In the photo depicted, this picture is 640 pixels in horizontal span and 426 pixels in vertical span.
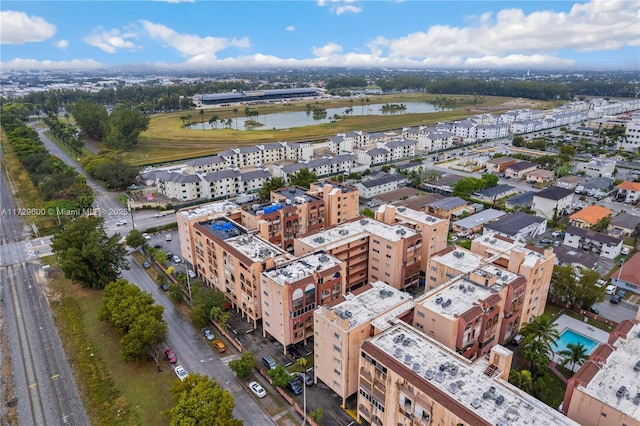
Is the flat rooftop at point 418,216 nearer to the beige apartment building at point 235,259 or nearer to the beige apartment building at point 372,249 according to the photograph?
the beige apartment building at point 372,249

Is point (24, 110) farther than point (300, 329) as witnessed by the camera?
Yes

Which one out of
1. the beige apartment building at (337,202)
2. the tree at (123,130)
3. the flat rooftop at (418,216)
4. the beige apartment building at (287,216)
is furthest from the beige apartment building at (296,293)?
the tree at (123,130)

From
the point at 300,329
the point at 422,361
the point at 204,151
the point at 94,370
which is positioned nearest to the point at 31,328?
the point at 94,370

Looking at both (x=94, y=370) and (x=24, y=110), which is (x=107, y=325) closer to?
(x=94, y=370)

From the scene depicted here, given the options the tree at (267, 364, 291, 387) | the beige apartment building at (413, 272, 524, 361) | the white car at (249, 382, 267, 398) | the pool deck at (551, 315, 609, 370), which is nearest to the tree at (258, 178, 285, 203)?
the white car at (249, 382, 267, 398)

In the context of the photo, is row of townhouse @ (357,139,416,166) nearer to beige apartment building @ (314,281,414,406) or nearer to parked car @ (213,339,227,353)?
beige apartment building @ (314,281,414,406)

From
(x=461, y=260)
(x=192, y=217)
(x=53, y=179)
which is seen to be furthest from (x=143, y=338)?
(x=53, y=179)
